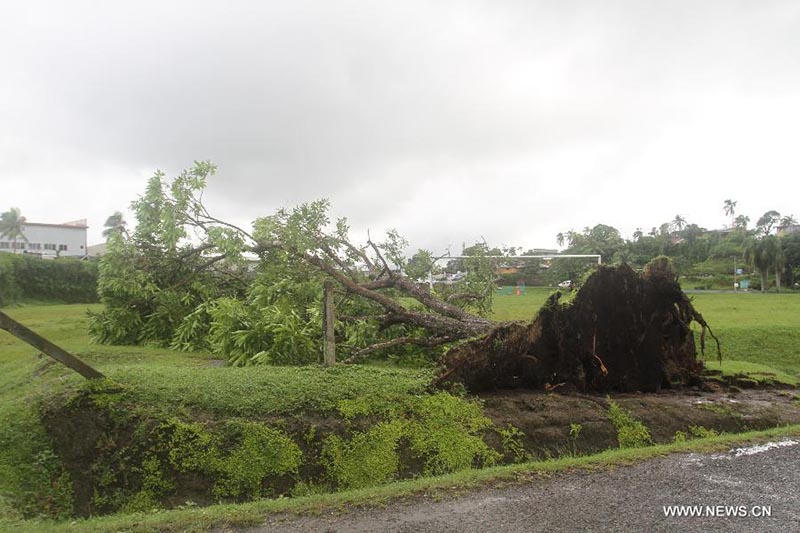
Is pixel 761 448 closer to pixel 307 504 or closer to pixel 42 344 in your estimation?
pixel 307 504

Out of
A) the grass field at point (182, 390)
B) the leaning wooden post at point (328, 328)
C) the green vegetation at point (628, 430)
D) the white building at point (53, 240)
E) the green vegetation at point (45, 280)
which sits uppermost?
the white building at point (53, 240)

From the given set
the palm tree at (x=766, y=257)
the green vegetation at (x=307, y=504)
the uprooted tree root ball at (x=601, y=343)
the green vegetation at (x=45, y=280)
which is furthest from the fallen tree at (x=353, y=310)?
the palm tree at (x=766, y=257)

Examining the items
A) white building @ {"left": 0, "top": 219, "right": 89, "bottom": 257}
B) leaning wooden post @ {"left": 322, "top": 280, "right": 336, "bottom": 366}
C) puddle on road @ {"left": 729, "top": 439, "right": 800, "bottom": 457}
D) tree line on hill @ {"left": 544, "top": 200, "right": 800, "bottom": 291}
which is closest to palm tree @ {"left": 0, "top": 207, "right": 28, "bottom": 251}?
white building @ {"left": 0, "top": 219, "right": 89, "bottom": 257}

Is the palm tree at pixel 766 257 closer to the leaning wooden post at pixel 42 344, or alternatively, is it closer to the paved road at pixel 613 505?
the paved road at pixel 613 505

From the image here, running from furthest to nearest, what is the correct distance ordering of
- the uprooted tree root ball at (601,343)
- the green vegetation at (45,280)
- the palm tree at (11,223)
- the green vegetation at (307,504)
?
1. the palm tree at (11,223)
2. the green vegetation at (45,280)
3. the uprooted tree root ball at (601,343)
4. the green vegetation at (307,504)

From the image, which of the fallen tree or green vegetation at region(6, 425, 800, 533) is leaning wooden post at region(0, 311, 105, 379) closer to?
green vegetation at region(6, 425, 800, 533)

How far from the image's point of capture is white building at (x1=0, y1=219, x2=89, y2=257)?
63.2m

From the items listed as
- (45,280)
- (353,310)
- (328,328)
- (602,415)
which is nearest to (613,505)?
(602,415)

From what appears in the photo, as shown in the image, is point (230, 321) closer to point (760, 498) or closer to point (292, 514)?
point (292, 514)

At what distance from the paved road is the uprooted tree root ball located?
7.72ft

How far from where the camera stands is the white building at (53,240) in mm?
63219

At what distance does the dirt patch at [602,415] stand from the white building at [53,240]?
6753 cm

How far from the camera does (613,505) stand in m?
3.78

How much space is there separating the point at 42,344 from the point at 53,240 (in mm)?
70231
